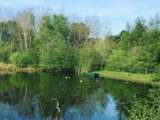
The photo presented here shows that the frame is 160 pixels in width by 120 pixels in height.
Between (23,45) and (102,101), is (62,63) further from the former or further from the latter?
(102,101)

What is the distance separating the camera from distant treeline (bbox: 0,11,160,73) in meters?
76.4

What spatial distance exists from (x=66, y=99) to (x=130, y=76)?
30758 millimetres

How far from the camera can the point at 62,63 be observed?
9162 centimetres

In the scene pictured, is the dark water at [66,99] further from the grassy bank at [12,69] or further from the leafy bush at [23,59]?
the leafy bush at [23,59]

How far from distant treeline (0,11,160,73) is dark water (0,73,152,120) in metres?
13.2

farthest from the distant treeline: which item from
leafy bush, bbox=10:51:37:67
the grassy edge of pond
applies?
the grassy edge of pond

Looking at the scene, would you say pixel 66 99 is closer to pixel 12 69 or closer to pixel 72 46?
pixel 12 69

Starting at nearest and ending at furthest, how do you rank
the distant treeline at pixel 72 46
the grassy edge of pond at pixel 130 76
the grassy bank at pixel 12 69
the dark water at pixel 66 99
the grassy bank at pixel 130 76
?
the dark water at pixel 66 99, the grassy edge of pond at pixel 130 76, the grassy bank at pixel 130 76, the distant treeline at pixel 72 46, the grassy bank at pixel 12 69

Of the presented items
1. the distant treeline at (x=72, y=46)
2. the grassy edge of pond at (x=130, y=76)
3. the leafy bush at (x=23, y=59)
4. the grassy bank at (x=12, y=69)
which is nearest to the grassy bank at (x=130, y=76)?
the grassy edge of pond at (x=130, y=76)

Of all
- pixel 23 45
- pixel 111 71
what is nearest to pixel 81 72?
pixel 111 71

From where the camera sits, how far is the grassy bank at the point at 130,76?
218 ft

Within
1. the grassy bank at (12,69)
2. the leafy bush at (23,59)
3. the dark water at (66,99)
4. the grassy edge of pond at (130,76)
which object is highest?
the leafy bush at (23,59)

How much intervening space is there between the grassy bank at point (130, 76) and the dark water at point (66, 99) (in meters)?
4.42

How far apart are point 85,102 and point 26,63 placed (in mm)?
51338
